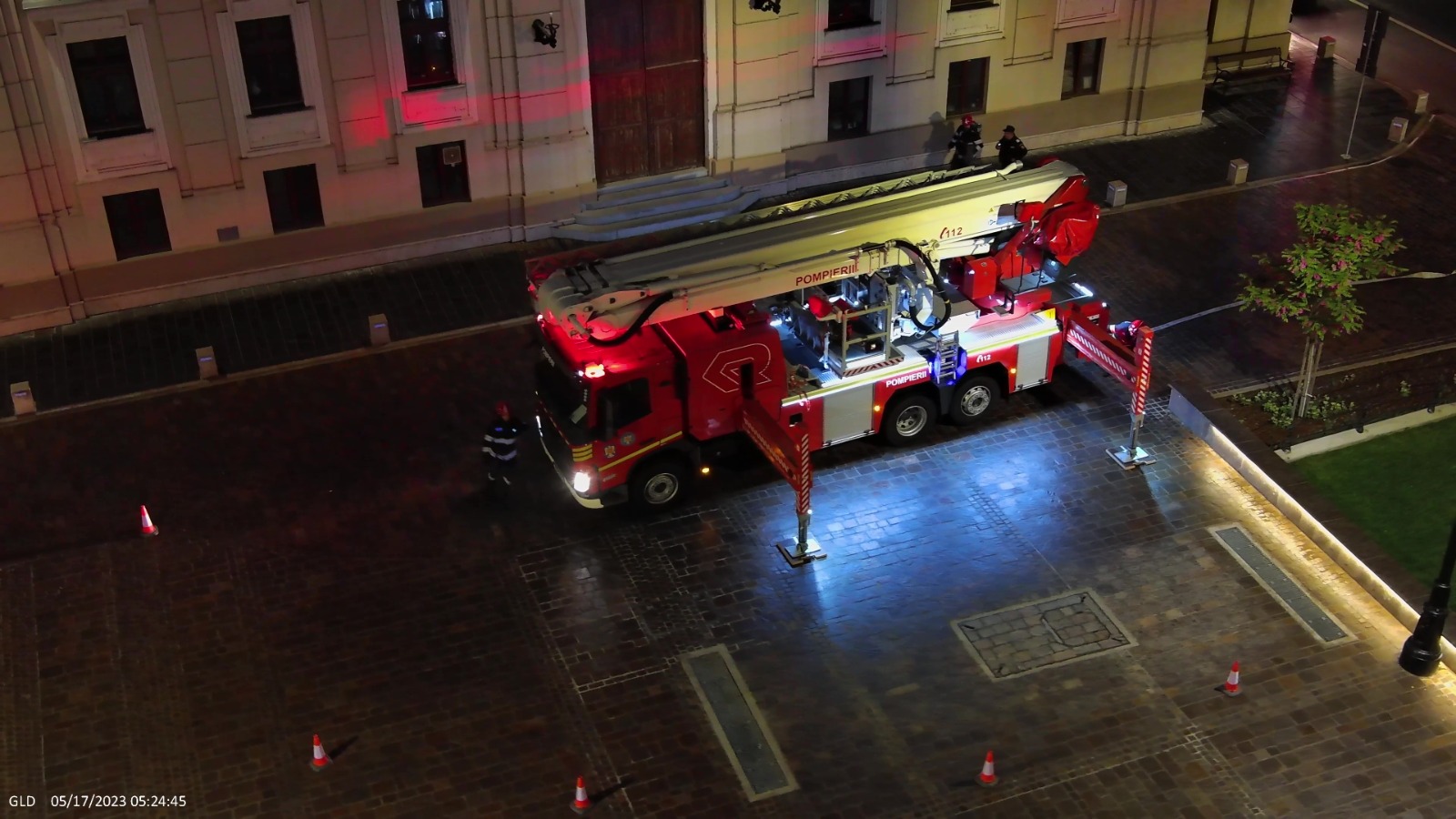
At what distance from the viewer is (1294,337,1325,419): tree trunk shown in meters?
26.2

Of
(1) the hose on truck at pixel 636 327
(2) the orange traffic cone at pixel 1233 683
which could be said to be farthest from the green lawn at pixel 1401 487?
(1) the hose on truck at pixel 636 327

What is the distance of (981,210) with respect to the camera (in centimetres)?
2559

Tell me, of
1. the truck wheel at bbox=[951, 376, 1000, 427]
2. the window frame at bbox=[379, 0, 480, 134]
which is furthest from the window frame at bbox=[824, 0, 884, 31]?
the truck wheel at bbox=[951, 376, 1000, 427]

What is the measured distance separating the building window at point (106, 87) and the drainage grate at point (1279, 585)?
64.3ft

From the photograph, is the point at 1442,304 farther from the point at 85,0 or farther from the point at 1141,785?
the point at 85,0

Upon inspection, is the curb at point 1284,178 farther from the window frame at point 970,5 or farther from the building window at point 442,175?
the building window at point 442,175

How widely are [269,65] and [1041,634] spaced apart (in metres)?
17.0

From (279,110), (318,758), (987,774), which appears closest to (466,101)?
(279,110)

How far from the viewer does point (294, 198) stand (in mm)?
Answer: 30406

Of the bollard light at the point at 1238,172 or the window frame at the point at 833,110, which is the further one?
the bollard light at the point at 1238,172

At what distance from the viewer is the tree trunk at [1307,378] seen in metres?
26.2

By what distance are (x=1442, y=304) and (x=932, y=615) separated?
1349 cm

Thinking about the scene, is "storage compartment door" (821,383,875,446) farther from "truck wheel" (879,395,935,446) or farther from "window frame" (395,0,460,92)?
"window frame" (395,0,460,92)

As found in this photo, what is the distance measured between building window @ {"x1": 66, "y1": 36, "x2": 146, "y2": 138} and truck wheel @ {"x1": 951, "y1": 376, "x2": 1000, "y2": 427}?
15028mm
